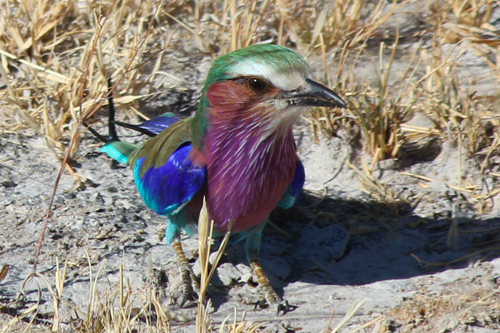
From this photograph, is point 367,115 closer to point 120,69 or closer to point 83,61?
point 120,69

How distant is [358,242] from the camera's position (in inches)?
129

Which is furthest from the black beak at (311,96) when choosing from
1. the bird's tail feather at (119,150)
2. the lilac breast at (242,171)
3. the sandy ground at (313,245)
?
the bird's tail feather at (119,150)

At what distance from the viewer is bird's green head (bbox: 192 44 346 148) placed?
8.52 ft

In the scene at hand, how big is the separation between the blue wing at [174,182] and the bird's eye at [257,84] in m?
0.40

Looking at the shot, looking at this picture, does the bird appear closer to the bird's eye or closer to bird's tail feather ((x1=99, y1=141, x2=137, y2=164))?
the bird's eye

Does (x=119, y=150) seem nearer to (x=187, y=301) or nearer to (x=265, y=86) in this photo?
(x=187, y=301)

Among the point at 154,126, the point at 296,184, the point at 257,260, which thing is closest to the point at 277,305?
the point at 257,260

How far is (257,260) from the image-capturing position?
3078mm

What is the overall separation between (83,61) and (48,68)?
286 millimetres

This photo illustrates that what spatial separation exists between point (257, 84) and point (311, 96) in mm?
216

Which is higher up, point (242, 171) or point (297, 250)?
point (242, 171)

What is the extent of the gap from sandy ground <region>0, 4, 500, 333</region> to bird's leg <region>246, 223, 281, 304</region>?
0.25 feet

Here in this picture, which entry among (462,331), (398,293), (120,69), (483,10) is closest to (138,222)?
(120,69)

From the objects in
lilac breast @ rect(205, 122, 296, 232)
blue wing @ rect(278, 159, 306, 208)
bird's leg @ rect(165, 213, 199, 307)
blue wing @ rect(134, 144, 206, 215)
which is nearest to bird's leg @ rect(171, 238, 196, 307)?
bird's leg @ rect(165, 213, 199, 307)
